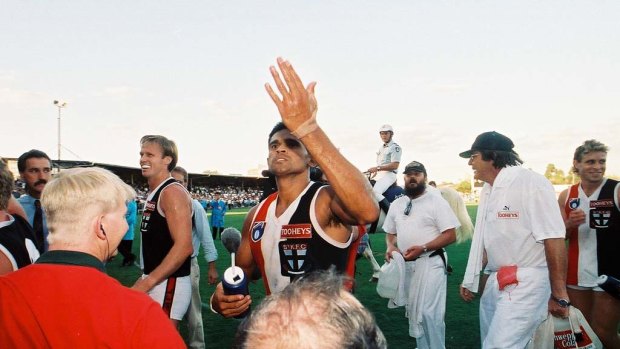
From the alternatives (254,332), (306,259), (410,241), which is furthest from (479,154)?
(254,332)

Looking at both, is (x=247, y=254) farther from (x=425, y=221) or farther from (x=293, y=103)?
(x=425, y=221)

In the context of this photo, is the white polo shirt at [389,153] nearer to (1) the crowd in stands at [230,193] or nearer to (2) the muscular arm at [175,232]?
(2) the muscular arm at [175,232]

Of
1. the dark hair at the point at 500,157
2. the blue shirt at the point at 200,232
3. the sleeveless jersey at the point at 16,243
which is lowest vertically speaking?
the blue shirt at the point at 200,232

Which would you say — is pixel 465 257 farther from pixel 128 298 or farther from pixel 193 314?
pixel 128 298

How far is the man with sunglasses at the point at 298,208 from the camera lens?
2.22 metres

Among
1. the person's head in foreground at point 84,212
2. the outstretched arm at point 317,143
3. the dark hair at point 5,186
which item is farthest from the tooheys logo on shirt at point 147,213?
the outstretched arm at point 317,143

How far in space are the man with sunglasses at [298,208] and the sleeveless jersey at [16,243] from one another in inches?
47.8

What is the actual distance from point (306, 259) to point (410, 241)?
341cm

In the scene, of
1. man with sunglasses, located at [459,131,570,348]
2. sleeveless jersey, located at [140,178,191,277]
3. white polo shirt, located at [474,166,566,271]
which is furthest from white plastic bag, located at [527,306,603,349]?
sleeveless jersey, located at [140,178,191,277]

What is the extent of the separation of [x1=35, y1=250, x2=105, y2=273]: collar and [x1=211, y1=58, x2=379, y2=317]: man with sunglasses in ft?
2.05

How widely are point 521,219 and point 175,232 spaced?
121 inches

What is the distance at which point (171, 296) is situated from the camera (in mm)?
4422

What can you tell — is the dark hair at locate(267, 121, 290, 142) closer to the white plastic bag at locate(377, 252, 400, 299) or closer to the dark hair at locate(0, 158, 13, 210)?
the dark hair at locate(0, 158, 13, 210)

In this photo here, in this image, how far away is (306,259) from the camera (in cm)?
291
